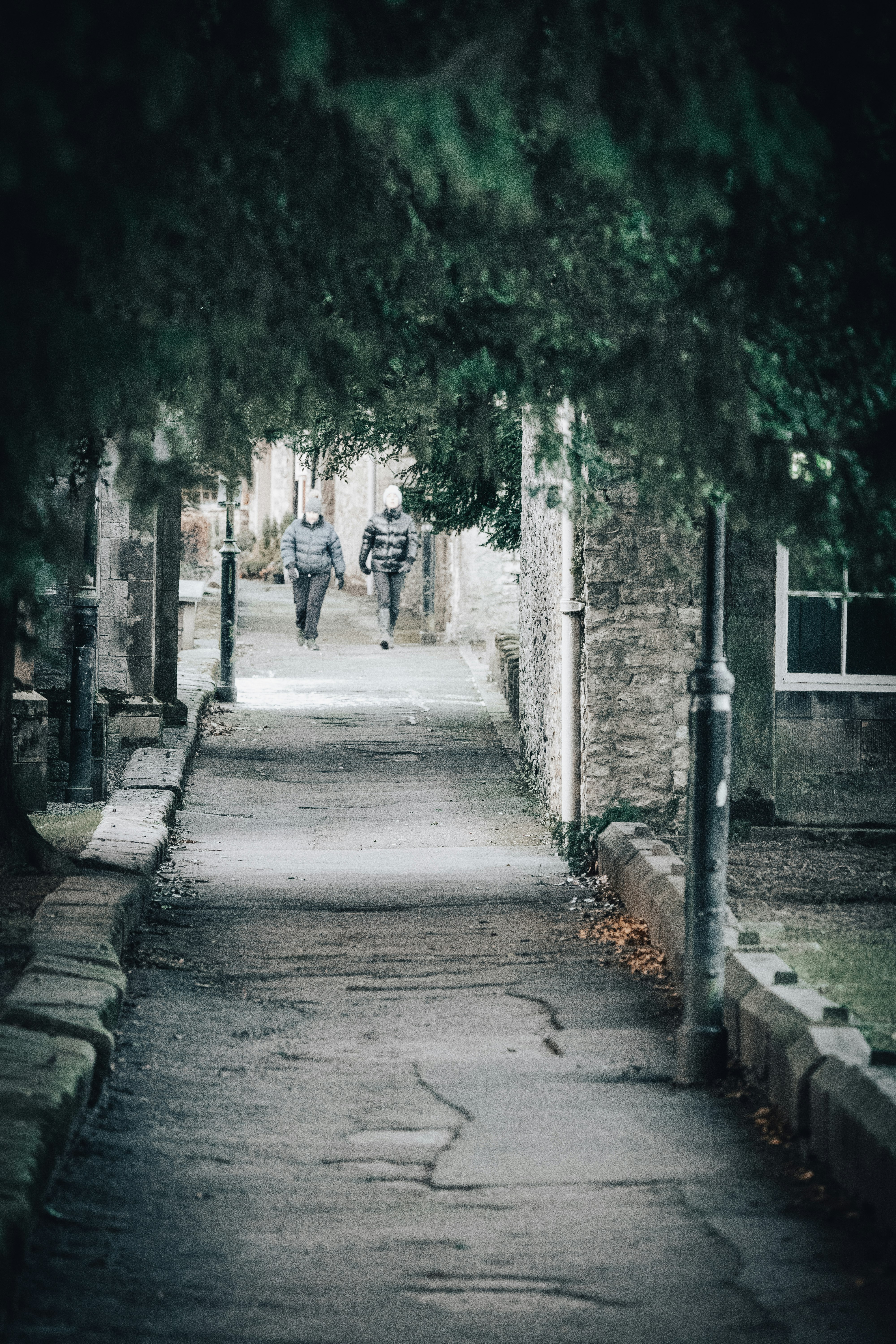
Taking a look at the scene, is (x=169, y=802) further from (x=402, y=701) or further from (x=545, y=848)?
(x=402, y=701)

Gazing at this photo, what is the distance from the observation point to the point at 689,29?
309 centimetres

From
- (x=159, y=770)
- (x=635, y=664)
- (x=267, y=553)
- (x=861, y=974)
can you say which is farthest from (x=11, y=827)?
(x=267, y=553)

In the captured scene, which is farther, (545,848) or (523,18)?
(545,848)

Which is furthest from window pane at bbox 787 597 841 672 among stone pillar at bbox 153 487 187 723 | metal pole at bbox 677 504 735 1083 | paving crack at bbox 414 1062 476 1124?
stone pillar at bbox 153 487 187 723

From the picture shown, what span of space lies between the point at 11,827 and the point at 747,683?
167 inches

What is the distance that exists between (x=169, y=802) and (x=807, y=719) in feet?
13.7

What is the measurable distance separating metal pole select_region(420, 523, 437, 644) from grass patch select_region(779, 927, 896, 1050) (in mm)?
17594

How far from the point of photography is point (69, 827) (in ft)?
32.0

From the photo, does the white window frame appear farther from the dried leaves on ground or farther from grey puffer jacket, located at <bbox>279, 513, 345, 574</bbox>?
grey puffer jacket, located at <bbox>279, 513, 345, 574</bbox>

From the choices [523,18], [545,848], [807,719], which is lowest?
[545,848]

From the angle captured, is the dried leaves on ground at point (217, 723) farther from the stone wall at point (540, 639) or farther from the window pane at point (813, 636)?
the window pane at point (813, 636)

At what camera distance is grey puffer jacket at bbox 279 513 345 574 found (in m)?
19.7

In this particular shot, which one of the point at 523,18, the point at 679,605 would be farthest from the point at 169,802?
the point at 523,18

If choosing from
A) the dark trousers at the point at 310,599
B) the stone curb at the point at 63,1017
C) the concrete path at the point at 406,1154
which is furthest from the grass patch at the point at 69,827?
the dark trousers at the point at 310,599
